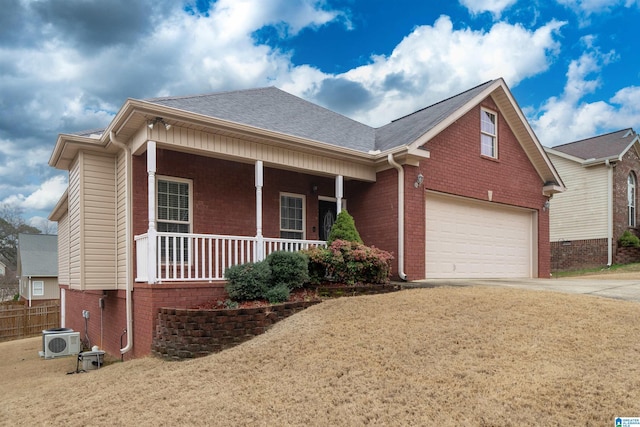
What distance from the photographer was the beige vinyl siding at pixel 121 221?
9966 millimetres

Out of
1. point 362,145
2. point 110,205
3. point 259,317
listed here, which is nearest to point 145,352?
point 259,317

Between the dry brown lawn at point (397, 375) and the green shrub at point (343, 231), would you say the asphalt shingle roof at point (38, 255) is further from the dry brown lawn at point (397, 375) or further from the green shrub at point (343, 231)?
the green shrub at point (343, 231)

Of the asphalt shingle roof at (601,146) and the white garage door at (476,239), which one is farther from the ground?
the asphalt shingle roof at (601,146)

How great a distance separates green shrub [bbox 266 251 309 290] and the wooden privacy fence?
53.9 ft

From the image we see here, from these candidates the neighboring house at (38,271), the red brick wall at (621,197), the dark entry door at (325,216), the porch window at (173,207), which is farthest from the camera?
the neighboring house at (38,271)

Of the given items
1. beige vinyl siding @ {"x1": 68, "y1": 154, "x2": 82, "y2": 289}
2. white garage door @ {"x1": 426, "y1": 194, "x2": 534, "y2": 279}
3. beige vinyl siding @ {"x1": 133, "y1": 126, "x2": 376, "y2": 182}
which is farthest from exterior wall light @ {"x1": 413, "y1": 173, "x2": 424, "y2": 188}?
beige vinyl siding @ {"x1": 68, "y1": 154, "x2": 82, "y2": 289}

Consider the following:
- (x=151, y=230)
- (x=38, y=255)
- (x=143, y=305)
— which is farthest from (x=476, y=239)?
(x=38, y=255)

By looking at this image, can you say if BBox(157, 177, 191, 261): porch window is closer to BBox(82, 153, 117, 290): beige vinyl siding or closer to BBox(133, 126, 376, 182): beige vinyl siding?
BBox(133, 126, 376, 182): beige vinyl siding

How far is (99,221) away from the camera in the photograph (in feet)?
34.3

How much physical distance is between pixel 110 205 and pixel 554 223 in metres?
20.5

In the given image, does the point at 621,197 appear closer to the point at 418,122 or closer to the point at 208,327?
the point at 418,122

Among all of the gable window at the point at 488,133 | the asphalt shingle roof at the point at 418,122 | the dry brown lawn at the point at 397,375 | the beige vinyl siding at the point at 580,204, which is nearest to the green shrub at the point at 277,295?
the dry brown lawn at the point at 397,375

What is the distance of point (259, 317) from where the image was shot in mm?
7844

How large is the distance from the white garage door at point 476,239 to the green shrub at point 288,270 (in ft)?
14.5
